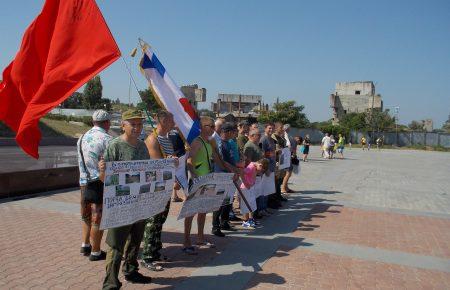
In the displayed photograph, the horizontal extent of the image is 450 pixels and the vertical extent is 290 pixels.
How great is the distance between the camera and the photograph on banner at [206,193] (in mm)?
5484

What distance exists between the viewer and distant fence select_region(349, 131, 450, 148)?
200 feet

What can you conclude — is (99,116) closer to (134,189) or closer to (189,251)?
(134,189)

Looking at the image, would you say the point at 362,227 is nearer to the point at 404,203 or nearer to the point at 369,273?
the point at 369,273

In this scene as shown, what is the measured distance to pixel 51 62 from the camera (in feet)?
16.8

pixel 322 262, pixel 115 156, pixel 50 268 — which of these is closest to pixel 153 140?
pixel 115 156

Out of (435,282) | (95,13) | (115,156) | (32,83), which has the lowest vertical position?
(435,282)

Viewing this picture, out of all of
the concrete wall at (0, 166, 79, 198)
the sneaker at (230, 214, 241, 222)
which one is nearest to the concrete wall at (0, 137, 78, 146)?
the concrete wall at (0, 166, 79, 198)

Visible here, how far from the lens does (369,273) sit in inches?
218

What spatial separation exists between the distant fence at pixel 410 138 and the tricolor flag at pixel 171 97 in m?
58.3

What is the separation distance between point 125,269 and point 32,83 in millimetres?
2552

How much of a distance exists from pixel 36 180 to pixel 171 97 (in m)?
5.58

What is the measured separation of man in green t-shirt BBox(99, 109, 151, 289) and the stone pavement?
0.25 m

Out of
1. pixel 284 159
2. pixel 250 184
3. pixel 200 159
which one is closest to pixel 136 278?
pixel 200 159

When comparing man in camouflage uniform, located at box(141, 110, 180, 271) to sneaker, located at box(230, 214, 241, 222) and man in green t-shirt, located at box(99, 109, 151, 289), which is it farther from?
sneaker, located at box(230, 214, 241, 222)
